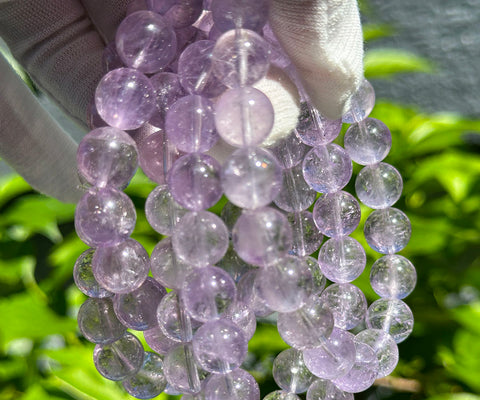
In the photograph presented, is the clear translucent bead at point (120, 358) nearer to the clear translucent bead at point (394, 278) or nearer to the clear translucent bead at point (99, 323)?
the clear translucent bead at point (99, 323)

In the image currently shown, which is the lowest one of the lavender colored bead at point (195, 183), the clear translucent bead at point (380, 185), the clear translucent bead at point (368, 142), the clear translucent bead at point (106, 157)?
the clear translucent bead at point (380, 185)

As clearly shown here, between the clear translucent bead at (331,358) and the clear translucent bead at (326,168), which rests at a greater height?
the clear translucent bead at (326,168)

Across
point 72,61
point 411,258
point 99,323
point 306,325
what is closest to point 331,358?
point 306,325

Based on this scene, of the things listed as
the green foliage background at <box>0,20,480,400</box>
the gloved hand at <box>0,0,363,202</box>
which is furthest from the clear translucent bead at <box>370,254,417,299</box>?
the green foliage background at <box>0,20,480,400</box>

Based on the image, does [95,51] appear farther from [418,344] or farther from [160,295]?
[418,344]

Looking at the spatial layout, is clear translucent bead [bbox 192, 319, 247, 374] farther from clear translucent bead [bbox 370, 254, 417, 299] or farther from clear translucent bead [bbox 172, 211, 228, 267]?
clear translucent bead [bbox 370, 254, 417, 299]

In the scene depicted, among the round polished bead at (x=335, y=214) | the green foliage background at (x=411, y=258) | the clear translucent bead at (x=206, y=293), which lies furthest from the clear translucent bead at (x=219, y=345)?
the green foliage background at (x=411, y=258)
